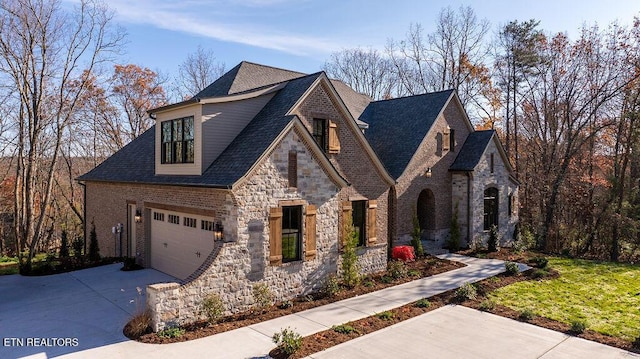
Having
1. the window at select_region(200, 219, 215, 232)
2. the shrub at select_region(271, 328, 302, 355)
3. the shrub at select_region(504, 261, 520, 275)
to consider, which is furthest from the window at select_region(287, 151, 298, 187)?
the shrub at select_region(504, 261, 520, 275)

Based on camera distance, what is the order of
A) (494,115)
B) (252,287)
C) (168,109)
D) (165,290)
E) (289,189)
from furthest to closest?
1. (494,115)
2. (168,109)
3. (289,189)
4. (252,287)
5. (165,290)

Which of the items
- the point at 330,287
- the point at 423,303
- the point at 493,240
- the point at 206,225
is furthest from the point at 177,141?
the point at 493,240

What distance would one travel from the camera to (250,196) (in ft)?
35.2

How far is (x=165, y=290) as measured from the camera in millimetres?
8906

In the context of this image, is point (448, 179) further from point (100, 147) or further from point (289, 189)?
point (100, 147)

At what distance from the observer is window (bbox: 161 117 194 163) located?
498 inches

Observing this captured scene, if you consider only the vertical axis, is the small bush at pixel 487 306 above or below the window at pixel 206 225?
below

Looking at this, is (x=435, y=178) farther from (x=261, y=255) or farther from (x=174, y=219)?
(x=174, y=219)

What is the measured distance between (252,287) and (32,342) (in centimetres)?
482

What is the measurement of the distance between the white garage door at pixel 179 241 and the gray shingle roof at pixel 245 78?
536 centimetres

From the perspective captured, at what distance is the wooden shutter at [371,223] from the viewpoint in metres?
14.5

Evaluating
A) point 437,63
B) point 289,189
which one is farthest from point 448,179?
point 437,63

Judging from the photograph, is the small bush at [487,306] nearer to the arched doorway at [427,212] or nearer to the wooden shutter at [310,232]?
the wooden shutter at [310,232]

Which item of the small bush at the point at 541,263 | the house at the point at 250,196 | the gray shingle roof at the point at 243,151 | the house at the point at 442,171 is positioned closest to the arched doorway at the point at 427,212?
the house at the point at 442,171
